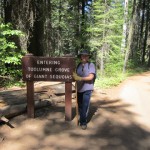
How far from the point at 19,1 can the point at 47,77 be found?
6.50m

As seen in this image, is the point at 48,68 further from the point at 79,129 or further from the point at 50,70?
the point at 79,129

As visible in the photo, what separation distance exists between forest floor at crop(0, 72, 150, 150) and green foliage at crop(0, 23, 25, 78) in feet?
8.08

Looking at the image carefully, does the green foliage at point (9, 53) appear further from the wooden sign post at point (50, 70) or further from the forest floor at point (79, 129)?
the wooden sign post at point (50, 70)

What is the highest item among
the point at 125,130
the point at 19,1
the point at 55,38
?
the point at 19,1

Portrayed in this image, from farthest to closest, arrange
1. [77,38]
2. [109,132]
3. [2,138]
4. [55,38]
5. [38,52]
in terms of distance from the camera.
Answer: [77,38], [55,38], [38,52], [109,132], [2,138]

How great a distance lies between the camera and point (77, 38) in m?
23.4

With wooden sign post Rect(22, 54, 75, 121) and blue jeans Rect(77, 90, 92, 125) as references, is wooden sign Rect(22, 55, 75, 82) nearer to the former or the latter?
wooden sign post Rect(22, 54, 75, 121)

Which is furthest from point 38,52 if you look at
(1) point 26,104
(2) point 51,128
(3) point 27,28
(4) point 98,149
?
(4) point 98,149

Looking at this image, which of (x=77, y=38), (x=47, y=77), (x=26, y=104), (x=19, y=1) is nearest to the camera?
(x=47, y=77)

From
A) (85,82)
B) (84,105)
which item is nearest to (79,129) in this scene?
(84,105)

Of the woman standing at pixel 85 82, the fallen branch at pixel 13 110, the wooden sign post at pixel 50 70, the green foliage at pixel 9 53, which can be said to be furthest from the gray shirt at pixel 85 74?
the green foliage at pixel 9 53

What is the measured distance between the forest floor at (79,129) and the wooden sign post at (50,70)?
0.63 m

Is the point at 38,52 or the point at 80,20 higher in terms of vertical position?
the point at 80,20

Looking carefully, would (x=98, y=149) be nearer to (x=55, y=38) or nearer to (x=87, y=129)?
(x=87, y=129)
